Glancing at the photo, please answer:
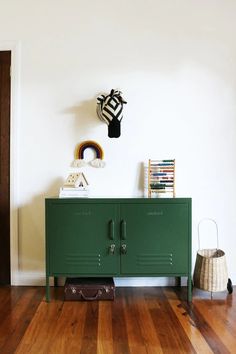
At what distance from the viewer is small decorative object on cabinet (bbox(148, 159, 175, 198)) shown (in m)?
2.33

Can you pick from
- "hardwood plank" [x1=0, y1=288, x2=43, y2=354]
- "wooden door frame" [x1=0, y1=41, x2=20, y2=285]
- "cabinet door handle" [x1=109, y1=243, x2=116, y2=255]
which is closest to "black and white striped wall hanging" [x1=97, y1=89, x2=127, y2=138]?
"wooden door frame" [x1=0, y1=41, x2=20, y2=285]

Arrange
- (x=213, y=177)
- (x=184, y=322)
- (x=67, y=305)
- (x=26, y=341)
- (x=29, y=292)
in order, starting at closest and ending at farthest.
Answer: (x=26, y=341) → (x=184, y=322) → (x=67, y=305) → (x=29, y=292) → (x=213, y=177)

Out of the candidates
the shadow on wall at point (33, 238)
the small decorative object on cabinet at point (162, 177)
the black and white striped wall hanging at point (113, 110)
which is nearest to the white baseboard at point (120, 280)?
the shadow on wall at point (33, 238)

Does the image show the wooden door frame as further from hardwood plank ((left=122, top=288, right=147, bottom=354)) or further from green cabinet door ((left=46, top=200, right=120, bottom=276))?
hardwood plank ((left=122, top=288, right=147, bottom=354))

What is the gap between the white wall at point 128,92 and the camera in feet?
7.96

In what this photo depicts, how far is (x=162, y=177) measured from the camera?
2344mm

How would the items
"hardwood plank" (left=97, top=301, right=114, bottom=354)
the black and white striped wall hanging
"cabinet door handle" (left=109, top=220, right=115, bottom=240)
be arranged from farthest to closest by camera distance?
1. the black and white striped wall hanging
2. "cabinet door handle" (left=109, top=220, right=115, bottom=240)
3. "hardwood plank" (left=97, top=301, right=114, bottom=354)

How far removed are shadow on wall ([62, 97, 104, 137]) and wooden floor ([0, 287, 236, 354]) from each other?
4.85ft

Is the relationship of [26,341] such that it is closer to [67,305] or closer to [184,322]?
[67,305]

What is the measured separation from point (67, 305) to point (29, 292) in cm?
45

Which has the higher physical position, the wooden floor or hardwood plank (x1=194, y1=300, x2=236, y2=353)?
the wooden floor

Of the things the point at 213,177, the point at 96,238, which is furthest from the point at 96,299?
the point at 213,177

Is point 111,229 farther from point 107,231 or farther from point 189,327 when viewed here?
point 189,327

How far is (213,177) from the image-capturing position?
96.6 inches
